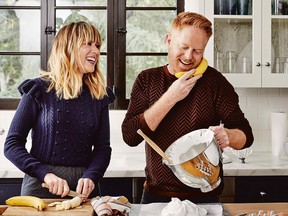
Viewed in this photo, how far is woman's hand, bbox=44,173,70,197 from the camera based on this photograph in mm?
1848

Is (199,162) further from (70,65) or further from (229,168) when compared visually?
(229,168)

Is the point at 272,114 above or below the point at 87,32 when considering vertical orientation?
below

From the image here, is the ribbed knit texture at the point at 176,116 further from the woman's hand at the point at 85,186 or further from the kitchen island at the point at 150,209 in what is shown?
the woman's hand at the point at 85,186

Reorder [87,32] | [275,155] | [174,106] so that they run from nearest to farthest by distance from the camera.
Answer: [174,106] < [87,32] < [275,155]

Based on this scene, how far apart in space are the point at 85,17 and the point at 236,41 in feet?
3.44

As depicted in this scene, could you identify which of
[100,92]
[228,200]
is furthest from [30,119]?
[228,200]

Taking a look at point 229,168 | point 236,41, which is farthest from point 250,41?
point 229,168

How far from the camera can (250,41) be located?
3.26m

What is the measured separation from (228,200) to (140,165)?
0.54 m

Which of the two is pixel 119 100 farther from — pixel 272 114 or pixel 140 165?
pixel 272 114

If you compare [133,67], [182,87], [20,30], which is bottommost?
[182,87]

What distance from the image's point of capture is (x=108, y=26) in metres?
3.52

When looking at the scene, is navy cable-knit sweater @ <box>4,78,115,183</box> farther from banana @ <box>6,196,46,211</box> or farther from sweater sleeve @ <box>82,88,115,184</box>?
banana @ <box>6,196,46,211</box>

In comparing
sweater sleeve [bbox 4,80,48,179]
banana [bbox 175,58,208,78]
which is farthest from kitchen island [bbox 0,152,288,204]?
banana [bbox 175,58,208,78]
